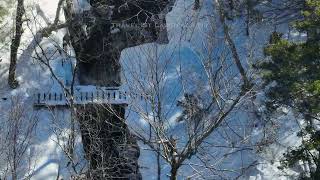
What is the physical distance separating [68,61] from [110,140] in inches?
218

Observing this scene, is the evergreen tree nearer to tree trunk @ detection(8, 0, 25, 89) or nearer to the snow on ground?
the snow on ground

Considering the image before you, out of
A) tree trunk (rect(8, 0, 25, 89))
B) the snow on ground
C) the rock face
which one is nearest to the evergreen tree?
the snow on ground

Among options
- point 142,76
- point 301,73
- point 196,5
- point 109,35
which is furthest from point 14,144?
point 196,5

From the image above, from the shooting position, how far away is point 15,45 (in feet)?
67.6

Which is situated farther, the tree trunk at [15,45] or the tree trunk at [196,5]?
the tree trunk at [196,5]

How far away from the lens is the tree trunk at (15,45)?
791 inches

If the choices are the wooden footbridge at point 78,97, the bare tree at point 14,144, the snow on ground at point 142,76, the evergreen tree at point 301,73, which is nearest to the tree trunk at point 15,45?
the snow on ground at point 142,76

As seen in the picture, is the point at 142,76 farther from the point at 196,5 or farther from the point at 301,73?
the point at 196,5

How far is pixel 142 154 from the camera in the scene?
1927 cm

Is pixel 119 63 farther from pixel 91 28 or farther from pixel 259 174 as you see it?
pixel 259 174

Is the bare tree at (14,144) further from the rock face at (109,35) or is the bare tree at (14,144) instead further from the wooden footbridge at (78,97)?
the rock face at (109,35)

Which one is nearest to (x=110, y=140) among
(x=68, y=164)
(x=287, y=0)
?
(x=68, y=164)

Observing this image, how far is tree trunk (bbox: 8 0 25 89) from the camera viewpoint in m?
20.1

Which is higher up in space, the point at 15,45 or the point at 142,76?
the point at 15,45
